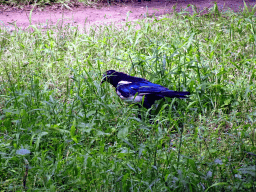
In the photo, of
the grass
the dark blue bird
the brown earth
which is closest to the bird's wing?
the dark blue bird

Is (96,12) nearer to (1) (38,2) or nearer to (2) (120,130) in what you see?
(1) (38,2)

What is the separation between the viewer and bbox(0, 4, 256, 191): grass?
1905mm

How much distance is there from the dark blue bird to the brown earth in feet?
9.23

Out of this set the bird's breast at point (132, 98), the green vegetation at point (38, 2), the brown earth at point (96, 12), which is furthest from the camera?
the green vegetation at point (38, 2)

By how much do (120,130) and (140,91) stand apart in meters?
0.72

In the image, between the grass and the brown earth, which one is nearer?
the grass

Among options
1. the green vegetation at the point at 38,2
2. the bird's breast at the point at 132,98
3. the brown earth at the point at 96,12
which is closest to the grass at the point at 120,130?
the bird's breast at the point at 132,98

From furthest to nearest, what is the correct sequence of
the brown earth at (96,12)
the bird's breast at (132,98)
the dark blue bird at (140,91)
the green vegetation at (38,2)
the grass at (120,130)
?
the green vegetation at (38,2) → the brown earth at (96,12) → the bird's breast at (132,98) → the dark blue bird at (140,91) → the grass at (120,130)

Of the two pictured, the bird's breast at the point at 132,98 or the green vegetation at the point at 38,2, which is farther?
the green vegetation at the point at 38,2

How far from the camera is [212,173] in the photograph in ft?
6.04

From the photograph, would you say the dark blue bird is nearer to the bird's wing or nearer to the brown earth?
the bird's wing

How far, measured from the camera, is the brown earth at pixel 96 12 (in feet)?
19.3

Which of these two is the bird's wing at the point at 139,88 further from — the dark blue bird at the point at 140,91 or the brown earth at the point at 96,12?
the brown earth at the point at 96,12

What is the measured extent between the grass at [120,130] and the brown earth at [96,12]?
1.65m
